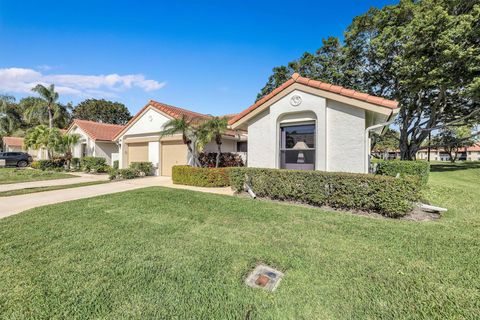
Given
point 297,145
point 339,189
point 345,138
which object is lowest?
point 339,189

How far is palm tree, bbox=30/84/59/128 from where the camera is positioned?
2647 cm

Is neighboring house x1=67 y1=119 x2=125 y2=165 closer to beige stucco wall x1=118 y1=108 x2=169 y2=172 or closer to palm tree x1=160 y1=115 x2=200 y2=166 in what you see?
beige stucco wall x1=118 y1=108 x2=169 y2=172

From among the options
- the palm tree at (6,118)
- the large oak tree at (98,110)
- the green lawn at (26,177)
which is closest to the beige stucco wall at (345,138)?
the green lawn at (26,177)

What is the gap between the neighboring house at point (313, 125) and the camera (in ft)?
24.9

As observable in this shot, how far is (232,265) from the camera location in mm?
3391

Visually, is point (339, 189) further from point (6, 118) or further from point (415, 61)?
point (6, 118)

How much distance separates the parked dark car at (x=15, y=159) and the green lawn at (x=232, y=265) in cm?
2804

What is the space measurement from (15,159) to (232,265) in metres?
34.2

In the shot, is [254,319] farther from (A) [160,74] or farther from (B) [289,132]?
(A) [160,74]

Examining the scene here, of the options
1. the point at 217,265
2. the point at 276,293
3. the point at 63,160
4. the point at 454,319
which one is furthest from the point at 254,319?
Answer: the point at 63,160

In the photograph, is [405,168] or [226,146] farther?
[226,146]

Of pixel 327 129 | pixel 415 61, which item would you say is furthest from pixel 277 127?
pixel 415 61

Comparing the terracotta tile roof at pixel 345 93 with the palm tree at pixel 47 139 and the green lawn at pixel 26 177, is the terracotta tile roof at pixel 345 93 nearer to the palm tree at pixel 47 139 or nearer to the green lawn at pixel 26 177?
the green lawn at pixel 26 177

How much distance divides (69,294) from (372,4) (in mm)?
26481
